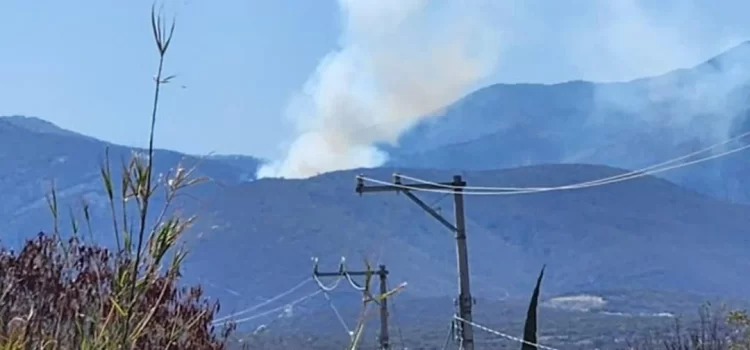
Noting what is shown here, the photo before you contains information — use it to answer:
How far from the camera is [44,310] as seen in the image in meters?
5.12

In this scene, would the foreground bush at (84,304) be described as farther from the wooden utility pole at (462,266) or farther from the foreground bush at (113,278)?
the wooden utility pole at (462,266)

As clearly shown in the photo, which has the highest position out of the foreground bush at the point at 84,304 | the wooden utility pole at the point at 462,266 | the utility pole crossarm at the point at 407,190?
the utility pole crossarm at the point at 407,190

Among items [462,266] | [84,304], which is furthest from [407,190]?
[84,304]

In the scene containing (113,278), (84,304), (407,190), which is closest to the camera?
(113,278)

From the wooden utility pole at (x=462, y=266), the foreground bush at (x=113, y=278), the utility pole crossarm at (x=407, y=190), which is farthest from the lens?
the utility pole crossarm at (x=407, y=190)

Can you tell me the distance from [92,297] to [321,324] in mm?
139497

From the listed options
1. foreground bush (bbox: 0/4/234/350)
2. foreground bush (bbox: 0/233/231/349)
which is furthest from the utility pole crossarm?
foreground bush (bbox: 0/4/234/350)

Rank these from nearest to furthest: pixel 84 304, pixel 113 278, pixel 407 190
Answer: pixel 113 278 → pixel 84 304 → pixel 407 190

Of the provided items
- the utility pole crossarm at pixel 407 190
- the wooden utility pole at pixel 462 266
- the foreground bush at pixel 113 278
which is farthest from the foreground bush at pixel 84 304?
the utility pole crossarm at pixel 407 190

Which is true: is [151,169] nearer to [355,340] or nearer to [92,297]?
[355,340]

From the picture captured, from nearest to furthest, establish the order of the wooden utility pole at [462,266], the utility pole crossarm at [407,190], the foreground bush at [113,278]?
the foreground bush at [113,278] < the wooden utility pole at [462,266] < the utility pole crossarm at [407,190]

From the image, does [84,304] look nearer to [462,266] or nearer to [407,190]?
[462,266]

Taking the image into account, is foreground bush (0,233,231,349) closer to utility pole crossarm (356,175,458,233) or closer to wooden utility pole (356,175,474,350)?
wooden utility pole (356,175,474,350)

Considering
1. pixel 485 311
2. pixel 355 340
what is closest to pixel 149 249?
pixel 355 340
